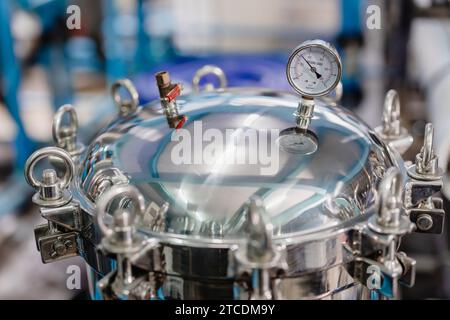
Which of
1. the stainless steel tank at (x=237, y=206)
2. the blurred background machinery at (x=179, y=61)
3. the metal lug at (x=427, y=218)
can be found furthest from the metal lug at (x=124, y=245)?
the blurred background machinery at (x=179, y=61)

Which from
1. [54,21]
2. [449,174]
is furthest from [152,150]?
[54,21]

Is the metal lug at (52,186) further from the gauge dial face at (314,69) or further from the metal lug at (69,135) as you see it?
the gauge dial face at (314,69)

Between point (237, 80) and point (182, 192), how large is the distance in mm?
2067

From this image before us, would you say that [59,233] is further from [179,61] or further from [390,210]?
[179,61]

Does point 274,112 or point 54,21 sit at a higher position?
point 54,21

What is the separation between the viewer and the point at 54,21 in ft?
13.4

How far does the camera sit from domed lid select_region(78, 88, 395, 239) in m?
1.12

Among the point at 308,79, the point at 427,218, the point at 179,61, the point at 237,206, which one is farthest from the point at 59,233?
the point at 179,61

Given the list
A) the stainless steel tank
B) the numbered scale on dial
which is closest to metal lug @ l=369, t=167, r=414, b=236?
the stainless steel tank

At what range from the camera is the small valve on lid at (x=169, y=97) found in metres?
1.30

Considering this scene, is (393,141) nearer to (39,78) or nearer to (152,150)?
(152,150)

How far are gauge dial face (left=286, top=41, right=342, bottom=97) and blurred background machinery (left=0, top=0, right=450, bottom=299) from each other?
0.51 m

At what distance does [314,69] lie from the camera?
49.1 inches

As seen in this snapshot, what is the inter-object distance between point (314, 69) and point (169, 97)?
0.32 metres
